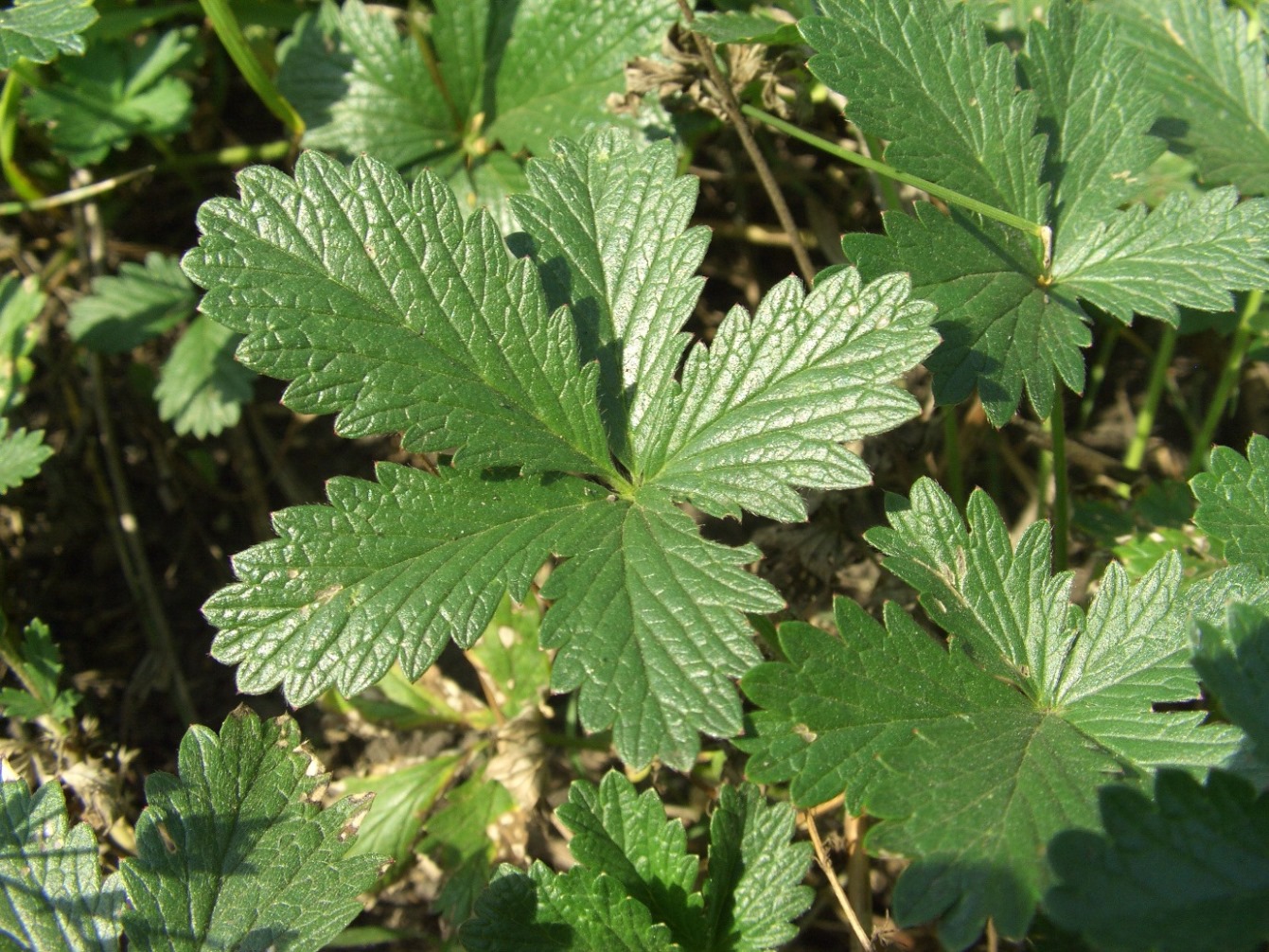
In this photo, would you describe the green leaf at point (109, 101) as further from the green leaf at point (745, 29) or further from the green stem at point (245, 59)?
the green leaf at point (745, 29)

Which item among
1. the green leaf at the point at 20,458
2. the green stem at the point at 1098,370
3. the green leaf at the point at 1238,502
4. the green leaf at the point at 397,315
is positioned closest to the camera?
the green leaf at the point at 397,315

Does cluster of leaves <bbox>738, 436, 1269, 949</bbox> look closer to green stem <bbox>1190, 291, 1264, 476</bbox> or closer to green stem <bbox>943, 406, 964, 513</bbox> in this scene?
green stem <bbox>943, 406, 964, 513</bbox>

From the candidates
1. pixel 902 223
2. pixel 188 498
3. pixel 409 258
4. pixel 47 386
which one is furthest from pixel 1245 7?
pixel 47 386

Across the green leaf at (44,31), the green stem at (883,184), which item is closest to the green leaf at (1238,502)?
the green stem at (883,184)

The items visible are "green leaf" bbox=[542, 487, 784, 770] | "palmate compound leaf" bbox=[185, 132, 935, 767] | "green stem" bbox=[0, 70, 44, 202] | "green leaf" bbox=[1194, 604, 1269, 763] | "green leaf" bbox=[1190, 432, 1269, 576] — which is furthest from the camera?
"green stem" bbox=[0, 70, 44, 202]

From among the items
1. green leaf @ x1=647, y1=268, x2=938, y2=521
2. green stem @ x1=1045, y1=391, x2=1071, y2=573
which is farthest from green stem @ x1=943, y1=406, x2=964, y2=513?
green leaf @ x1=647, y1=268, x2=938, y2=521

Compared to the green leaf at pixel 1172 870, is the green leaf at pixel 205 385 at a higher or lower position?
higher

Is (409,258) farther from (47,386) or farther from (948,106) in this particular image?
(47,386)
